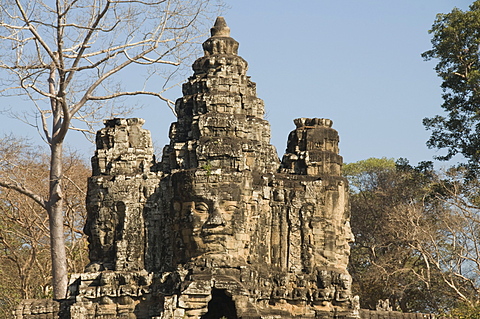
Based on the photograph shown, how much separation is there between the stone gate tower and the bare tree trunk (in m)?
2.86

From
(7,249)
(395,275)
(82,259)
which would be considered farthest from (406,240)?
(7,249)

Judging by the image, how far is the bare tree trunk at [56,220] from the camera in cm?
2617

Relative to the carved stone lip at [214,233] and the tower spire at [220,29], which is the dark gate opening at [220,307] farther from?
the tower spire at [220,29]

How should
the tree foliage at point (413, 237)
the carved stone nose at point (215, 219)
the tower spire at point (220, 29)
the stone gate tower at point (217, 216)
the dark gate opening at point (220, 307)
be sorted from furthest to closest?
the tree foliage at point (413, 237) < the tower spire at point (220, 29) < the dark gate opening at point (220, 307) < the stone gate tower at point (217, 216) < the carved stone nose at point (215, 219)

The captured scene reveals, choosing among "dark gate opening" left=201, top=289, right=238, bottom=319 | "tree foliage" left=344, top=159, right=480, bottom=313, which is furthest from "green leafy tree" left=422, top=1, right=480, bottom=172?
"dark gate opening" left=201, top=289, right=238, bottom=319

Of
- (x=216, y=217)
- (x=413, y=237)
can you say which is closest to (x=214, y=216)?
(x=216, y=217)

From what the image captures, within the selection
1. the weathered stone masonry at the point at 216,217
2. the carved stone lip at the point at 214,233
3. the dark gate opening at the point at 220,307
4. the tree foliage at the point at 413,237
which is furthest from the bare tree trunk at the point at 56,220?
the tree foliage at the point at 413,237

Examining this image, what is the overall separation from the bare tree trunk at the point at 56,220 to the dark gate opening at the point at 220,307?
5204 mm

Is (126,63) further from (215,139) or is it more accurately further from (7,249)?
(7,249)

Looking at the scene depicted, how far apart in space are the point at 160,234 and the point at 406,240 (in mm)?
11028

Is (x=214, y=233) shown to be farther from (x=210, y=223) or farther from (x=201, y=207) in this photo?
(x=201, y=207)

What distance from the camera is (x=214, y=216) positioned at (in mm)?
21156

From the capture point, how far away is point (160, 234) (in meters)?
22.8

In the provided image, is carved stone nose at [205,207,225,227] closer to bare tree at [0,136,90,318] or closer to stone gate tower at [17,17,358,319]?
stone gate tower at [17,17,358,319]
